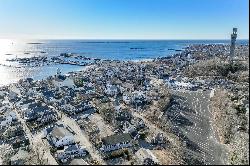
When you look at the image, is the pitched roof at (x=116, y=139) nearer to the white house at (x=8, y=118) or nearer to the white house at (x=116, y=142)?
the white house at (x=116, y=142)

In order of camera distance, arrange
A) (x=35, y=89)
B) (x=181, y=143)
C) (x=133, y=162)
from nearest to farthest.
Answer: (x=133, y=162)
(x=181, y=143)
(x=35, y=89)

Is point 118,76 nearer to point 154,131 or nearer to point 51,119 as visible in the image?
point 51,119

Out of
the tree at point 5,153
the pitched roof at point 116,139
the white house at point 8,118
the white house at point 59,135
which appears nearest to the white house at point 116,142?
the pitched roof at point 116,139

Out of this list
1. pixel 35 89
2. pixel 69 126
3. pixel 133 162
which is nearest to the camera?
pixel 133 162

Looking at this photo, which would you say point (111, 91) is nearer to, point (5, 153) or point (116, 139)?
point (116, 139)

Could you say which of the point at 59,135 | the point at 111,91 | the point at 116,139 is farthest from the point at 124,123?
the point at 111,91

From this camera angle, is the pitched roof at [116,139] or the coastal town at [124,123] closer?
the coastal town at [124,123]

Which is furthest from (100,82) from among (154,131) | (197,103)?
(154,131)

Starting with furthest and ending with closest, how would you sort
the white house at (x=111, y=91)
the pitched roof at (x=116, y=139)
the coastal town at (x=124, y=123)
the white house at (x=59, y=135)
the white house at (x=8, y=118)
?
the white house at (x=111, y=91)
the white house at (x=8, y=118)
the white house at (x=59, y=135)
the pitched roof at (x=116, y=139)
the coastal town at (x=124, y=123)

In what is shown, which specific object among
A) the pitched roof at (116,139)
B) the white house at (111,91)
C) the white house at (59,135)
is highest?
the white house at (111,91)

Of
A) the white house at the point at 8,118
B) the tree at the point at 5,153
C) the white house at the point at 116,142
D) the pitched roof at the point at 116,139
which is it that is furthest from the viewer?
the white house at the point at 8,118
